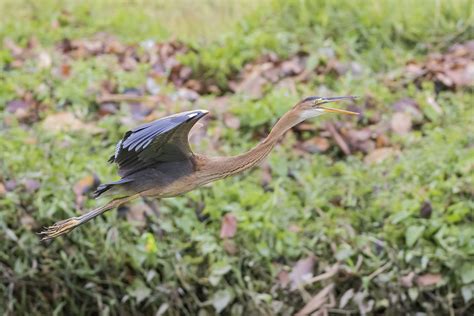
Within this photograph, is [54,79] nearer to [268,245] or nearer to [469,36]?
[268,245]

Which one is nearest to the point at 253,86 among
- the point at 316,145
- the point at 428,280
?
the point at 316,145

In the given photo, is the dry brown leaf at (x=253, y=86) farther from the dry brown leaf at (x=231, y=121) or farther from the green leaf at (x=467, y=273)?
the green leaf at (x=467, y=273)

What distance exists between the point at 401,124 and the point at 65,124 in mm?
1793

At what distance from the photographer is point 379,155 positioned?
4793mm

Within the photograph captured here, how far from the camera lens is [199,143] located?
15.6 ft

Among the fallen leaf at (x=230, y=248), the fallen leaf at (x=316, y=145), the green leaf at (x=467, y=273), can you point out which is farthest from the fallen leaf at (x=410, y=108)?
the fallen leaf at (x=230, y=248)

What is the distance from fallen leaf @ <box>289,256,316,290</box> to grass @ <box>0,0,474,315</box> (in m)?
0.04

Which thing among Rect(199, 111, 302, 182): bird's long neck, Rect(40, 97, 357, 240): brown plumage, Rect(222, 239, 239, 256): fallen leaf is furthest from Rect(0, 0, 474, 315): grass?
Rect(199, 111, 302, 182): bird's long neck

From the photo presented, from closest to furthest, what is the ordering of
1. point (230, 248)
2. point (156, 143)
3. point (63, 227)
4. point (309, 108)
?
point (309, 108) → point (156, 143) → point (63, 227) → point (230, 248)

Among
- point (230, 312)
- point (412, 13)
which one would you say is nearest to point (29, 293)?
point (230, 312)

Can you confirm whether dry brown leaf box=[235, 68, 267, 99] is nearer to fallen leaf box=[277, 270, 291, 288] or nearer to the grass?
the grass

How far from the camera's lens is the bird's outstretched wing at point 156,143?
93.4 inches

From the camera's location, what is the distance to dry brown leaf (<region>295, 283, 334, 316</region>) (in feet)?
13.4

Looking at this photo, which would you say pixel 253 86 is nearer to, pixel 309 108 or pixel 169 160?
pixel 169 160
